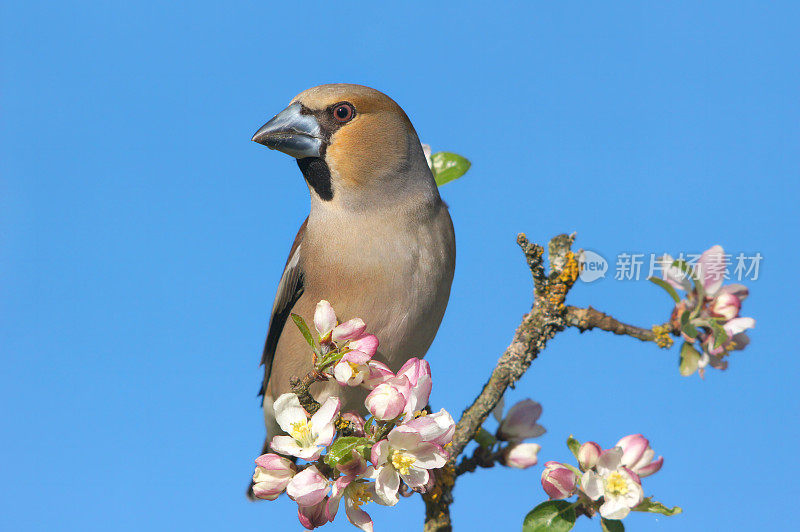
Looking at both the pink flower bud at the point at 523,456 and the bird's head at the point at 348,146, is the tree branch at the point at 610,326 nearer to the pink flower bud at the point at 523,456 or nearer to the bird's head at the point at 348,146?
the pink flower bud at the point at 523,456

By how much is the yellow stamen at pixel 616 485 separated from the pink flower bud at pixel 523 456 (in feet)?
2.10

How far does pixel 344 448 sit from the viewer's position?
188cm

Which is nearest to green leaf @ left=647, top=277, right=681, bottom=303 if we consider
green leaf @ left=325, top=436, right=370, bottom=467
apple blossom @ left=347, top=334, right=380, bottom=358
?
apple blossom @ left=347, top=334, right=380, bottom=358

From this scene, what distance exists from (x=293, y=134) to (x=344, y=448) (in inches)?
50.5

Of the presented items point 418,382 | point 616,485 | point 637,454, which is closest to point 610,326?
point 637,454

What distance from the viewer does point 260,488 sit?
1981mm

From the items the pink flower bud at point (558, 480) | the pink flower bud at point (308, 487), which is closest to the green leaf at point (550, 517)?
the pink flower bud at point (558, 480)

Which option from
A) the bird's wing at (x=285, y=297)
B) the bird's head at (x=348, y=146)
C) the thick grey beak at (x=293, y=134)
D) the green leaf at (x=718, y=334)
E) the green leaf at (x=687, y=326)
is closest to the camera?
the green leaf at (x=718, y=334)

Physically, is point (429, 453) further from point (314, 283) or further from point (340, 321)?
point (314, 283)

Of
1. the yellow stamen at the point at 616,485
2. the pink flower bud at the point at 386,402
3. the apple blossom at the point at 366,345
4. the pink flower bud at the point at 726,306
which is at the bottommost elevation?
the yellow stamen at the point at 616,485

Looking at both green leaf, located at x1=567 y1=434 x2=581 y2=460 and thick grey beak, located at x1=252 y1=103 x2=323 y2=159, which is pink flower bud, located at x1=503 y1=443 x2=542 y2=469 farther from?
thick grey beak, located at x1=252 y1=103 x2=323 y2=159

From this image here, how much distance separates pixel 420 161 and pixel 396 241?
1.45ft

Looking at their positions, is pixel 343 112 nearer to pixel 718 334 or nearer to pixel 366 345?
pixel 366 345

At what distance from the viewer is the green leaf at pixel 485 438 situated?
111 inches
